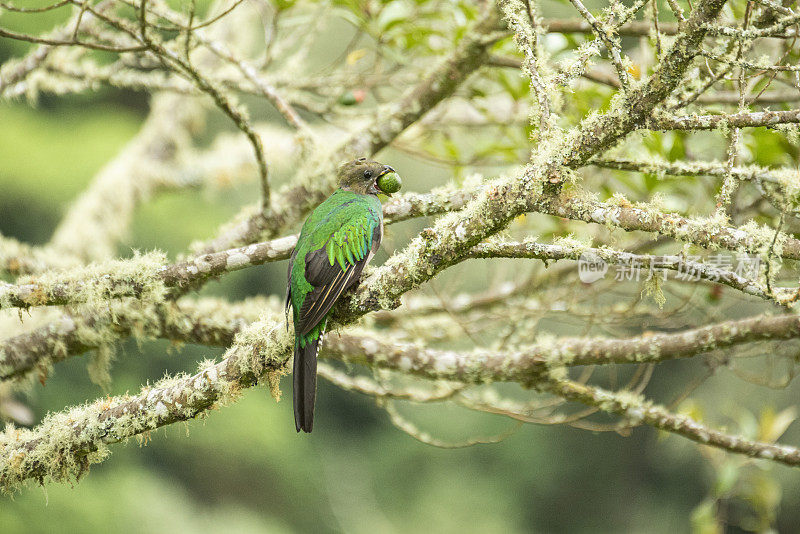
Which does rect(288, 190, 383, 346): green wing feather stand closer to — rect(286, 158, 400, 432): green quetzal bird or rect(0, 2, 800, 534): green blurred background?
rect(286, 158, 400, 432): green quetzal bird

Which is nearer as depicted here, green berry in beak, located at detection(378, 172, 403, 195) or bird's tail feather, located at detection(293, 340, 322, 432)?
bird's tail feather, located at detection(293, 340, 322, 432)

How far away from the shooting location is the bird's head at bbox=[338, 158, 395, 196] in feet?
8.94

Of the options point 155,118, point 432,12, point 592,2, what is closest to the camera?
point 432,12

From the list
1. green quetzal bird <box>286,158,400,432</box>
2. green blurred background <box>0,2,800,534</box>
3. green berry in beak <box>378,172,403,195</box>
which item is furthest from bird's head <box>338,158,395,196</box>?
green blurred background <box>0,2,800,534</box>

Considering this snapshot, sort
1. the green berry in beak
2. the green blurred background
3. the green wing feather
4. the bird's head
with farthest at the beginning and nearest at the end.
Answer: the green blurred background, the bird's head, the green berry in beak, the green wing feather

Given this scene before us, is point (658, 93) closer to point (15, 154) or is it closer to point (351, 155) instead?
point (351, 155)

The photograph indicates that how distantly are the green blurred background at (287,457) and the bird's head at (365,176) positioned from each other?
8332 mm

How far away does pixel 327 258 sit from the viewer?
2.36 m

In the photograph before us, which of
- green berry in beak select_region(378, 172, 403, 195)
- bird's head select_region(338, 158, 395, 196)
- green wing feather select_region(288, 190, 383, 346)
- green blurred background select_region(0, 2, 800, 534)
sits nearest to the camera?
green wing feather select_region(288, 190, 383, 346)

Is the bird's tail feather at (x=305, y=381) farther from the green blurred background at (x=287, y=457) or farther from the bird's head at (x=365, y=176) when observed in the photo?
the green blurred background at (x=287, y=457)

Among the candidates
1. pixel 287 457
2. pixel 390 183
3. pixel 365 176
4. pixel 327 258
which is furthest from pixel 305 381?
pixel 287 457

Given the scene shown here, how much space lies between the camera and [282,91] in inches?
171

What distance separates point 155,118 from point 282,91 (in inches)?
113

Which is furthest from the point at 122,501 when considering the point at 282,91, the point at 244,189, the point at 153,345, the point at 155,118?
the point at 282,91
